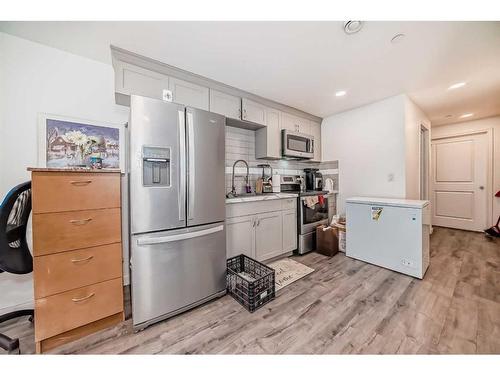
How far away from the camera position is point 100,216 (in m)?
1.43

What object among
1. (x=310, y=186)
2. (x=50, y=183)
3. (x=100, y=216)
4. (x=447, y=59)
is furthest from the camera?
(x=310, y=186)

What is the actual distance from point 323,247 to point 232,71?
8.81ft

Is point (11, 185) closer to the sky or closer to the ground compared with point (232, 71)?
closer to the ground

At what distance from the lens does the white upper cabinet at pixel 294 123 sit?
3.09 metres

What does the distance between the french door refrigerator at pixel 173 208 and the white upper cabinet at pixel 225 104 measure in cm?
59

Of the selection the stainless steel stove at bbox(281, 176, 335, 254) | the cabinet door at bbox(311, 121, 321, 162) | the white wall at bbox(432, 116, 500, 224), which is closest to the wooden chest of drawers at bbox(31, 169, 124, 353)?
the stainless steel stove at bbox(281, 176, 335, 254)

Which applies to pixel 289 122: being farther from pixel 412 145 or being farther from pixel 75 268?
pixel 75 268

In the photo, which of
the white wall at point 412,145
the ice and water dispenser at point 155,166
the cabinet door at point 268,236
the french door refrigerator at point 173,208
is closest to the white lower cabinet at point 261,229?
the cabinet door at point 268,236

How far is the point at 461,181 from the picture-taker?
411cm

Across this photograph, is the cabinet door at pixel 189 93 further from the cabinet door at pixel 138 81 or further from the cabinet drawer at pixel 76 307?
the cabinet drawer at pixel 76 307
